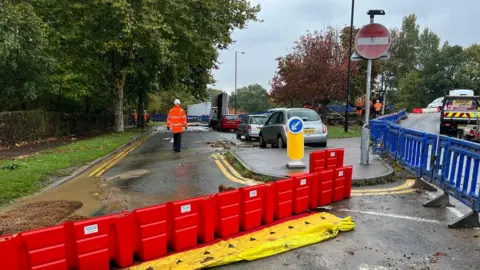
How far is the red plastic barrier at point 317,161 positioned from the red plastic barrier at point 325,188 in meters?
1.31

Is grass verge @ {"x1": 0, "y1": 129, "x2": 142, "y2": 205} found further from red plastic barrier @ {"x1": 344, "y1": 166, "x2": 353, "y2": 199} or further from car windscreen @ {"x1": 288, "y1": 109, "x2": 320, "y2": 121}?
car windscreen @ {"x1": 288, "y1": 109, "x2": 320, "y2": 121}

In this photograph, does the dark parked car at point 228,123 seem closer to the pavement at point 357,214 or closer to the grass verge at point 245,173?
the grass verge at point 245,173

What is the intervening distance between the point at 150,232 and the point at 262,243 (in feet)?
4.35

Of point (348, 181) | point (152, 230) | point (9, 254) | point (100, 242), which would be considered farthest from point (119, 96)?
point (9, 254)

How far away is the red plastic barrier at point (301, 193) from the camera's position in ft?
18.6

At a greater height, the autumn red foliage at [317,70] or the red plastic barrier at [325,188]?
the autumn red foliage at [317,70]

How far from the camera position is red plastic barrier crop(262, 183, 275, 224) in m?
5.21

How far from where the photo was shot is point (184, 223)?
14.5 feet

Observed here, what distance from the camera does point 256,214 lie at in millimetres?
5098

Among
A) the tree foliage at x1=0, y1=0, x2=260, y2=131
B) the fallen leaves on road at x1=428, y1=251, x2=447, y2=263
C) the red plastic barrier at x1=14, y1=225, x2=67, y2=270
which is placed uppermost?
the tree foliage at x1=0, y1=0, x2=260, y2=131

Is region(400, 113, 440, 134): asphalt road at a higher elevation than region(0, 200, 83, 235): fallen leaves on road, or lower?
higher

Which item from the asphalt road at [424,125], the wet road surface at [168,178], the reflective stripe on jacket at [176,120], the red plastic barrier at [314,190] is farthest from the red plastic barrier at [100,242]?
Answer: the asphalt road at [424,125]

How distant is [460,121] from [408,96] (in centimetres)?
4749

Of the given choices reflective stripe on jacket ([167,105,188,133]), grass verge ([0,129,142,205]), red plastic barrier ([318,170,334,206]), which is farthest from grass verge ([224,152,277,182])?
grass verge ([0,129,142,205])
